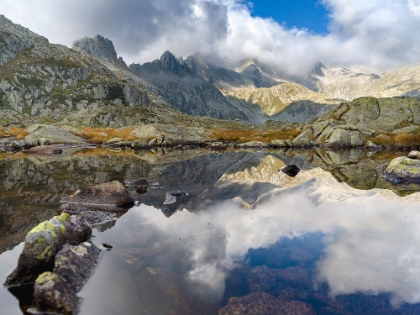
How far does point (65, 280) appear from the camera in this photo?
8727 mm

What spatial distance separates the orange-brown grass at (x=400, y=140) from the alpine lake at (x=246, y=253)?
6473cm

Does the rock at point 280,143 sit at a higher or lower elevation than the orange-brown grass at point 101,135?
higher

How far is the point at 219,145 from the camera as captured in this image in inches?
3656

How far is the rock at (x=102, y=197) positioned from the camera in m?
19.0

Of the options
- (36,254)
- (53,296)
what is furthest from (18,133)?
(53,296)

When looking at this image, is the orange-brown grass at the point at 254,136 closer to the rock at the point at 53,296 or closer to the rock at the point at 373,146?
the rock at the point at 373,146

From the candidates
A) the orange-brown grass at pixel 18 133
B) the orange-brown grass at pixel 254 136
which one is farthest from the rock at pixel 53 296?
the orange-brown grass at pixel 18 133

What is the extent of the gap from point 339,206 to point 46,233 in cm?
1774

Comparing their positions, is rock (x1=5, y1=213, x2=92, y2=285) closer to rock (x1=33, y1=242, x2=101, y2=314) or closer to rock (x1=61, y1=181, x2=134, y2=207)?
rock (x1=33, y1=242, x2=101, y2=314)

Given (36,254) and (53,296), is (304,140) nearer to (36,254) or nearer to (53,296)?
(36,254)

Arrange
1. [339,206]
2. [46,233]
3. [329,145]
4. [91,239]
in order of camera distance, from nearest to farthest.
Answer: [46,233] < [91,239] < [339,206] < [329,145]

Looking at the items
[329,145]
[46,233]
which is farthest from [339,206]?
[329,145]

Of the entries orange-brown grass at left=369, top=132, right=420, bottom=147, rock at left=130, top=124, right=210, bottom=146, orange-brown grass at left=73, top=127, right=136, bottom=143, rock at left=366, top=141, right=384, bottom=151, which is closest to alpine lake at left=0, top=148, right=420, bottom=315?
rock at left=366, top=141, right=384, bottom=151

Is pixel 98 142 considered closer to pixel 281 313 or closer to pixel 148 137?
pixel 148 137
